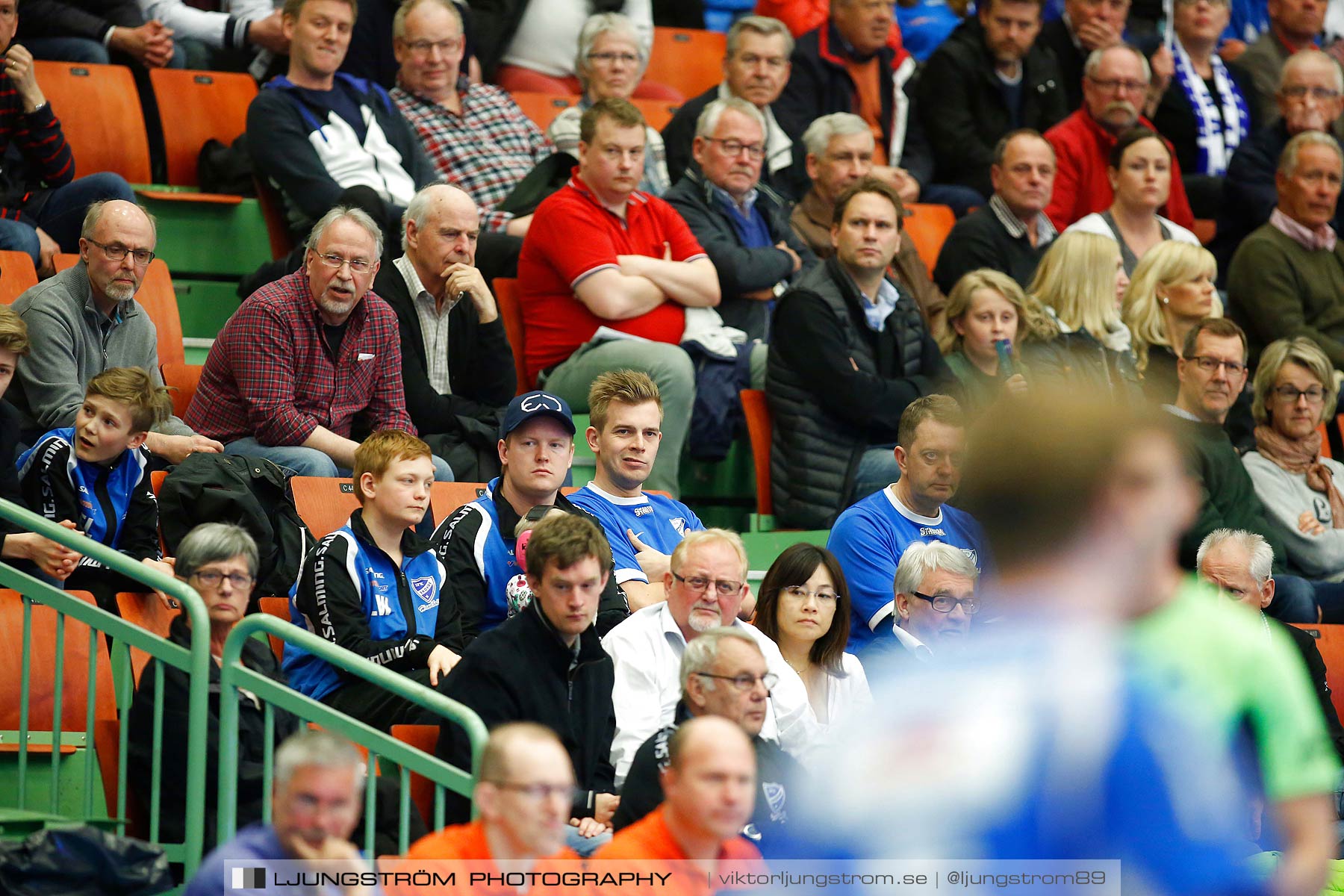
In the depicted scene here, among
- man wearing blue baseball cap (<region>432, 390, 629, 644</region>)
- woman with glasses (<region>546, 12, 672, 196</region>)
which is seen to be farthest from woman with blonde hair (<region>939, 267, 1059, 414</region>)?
man wearing blue baseball cap (<region>432, 390, 629, 644</region>)

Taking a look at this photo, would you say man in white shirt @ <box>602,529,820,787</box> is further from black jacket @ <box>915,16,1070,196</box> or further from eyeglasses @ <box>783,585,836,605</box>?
black jacket @ <box>915,16,1070,196</box>

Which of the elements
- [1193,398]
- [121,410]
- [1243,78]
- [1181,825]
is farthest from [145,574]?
[1243,78]

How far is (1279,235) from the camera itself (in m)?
7.77

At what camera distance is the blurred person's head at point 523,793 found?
3064 millimetres

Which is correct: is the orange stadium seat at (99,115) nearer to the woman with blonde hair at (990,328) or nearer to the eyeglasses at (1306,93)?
the woman with blonde hair at (990,328)

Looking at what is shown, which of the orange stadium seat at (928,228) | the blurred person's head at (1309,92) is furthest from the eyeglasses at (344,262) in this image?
the blurred person's head at (1309,92)

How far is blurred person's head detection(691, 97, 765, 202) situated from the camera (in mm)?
6902

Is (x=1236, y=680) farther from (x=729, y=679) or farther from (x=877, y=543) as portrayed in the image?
(x=877, y=543)

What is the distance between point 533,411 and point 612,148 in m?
1.72

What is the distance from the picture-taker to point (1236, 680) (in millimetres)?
1716

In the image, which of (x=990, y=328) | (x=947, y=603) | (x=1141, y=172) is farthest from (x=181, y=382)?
(x=1141, y=172)

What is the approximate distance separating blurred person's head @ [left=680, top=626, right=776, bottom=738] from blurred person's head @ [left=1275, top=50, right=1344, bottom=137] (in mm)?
5934

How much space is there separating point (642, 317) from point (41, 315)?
6.91ft

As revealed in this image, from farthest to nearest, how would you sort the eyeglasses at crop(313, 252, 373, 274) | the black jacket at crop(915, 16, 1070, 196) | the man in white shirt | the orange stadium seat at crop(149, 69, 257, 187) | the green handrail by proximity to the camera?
the black jacket at crop(915, 16, 1070, 196) → the orange stadium seat at crop(149, 69, 257, 187) → the eyeglasses at crop(313, 252, 373, 274) → the man in white shirt → the green handrail
